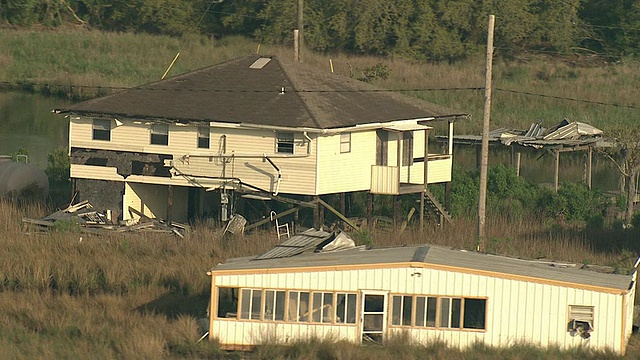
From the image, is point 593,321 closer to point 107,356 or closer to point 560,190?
point 107,356

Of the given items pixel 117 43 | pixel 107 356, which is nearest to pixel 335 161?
pixel 107 356

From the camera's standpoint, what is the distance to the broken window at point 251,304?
1337 inches

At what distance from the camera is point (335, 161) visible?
4978cm

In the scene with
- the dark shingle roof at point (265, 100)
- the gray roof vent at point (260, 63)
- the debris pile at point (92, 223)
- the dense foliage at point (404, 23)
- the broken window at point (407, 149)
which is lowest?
the debris pile at point (92, 223)

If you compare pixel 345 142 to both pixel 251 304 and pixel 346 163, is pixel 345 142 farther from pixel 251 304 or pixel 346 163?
pixel 251 304

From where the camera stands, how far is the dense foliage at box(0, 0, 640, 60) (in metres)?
92.3

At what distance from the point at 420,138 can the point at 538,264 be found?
1852 centimetres

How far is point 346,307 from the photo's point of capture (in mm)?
34000

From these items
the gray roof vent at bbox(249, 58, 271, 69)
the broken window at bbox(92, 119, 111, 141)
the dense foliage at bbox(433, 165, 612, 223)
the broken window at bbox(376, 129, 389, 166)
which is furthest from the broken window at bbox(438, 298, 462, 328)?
the gray roof vent at bbox(249, 58, 271, 69)

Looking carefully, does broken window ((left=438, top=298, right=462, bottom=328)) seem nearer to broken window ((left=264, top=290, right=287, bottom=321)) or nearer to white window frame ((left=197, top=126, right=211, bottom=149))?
broken window ((left=264, top=290, right=287, bottom=321))

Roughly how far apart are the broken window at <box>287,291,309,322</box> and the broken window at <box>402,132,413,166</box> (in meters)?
19.2

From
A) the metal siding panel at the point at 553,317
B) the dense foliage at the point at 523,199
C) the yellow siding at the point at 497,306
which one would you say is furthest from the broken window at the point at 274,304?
the dense foliage at the point at 523,199

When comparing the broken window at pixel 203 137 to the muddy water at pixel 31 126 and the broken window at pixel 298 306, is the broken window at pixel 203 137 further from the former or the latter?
the broken window at pixel 298 306

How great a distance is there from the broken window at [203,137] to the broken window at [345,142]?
4.32 meters
